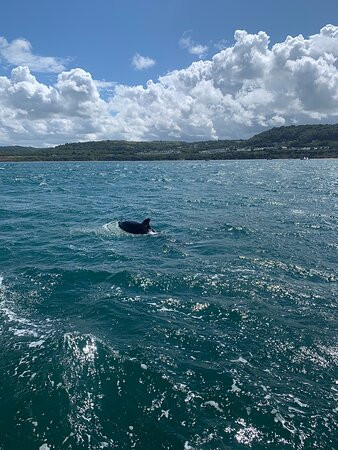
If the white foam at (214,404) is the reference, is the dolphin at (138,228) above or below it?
above

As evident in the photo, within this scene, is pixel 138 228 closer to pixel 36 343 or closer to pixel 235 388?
pixel 36 343

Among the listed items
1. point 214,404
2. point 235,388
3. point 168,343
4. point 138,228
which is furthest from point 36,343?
point 138,228

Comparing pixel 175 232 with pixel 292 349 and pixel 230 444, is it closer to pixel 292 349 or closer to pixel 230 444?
pixel 292 349

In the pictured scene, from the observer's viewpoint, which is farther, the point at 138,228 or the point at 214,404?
the point at 138,228

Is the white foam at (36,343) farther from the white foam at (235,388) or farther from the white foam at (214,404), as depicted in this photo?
the white foam at (235,388)

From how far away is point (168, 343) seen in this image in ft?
56.0

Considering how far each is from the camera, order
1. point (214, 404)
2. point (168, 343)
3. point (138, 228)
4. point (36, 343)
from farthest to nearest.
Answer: point (138, 228)
point (168, 343)
point (36, 343)
point (214, 404)

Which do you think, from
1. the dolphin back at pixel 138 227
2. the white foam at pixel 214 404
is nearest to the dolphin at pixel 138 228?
the dolphin back at pixel 138 227

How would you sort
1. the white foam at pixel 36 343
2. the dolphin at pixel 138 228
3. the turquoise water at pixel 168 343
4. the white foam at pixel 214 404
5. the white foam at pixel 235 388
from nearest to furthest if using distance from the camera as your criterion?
A: 1. the turquoise water at pixel 168 343
2. the white foam at pixel 214 404
3. the white foam at pixel 235 388
4. the white foam at pixel 36 343
5. the dolphin at pixel 138 228

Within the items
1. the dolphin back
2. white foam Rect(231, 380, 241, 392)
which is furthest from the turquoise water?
the dolphin back

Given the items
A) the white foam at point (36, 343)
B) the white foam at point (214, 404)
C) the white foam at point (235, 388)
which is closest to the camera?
the white foam at point (214, 404)

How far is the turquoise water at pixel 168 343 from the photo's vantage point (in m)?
12.1

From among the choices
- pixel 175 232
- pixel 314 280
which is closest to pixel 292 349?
pixel 314 280

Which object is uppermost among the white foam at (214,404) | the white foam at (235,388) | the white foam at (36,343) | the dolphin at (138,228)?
the dolphin at (138,228)
